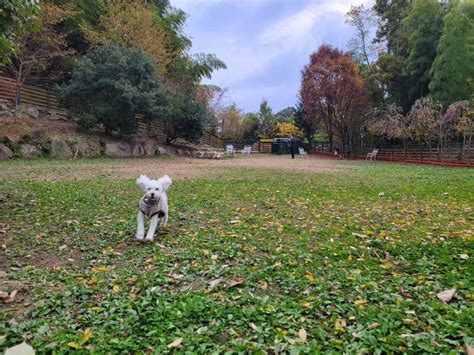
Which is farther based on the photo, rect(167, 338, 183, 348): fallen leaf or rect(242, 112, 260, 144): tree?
rect(242, 112, 260, 144): tree

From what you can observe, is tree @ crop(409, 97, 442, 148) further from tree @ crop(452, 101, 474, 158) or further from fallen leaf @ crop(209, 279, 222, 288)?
fallen leaf @ crop(209, 279, 222, 288)

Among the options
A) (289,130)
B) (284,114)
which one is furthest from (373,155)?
(284,114)

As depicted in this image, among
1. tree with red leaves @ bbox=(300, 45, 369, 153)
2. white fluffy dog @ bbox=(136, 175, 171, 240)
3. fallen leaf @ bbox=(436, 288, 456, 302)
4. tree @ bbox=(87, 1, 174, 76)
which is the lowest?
fallen leaf @ bbox=(436, 288, 456, 302)

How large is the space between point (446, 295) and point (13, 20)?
484 centimetres

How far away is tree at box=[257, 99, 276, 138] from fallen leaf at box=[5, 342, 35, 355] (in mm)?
38248

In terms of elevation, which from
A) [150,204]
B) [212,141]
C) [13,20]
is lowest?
[150,204]

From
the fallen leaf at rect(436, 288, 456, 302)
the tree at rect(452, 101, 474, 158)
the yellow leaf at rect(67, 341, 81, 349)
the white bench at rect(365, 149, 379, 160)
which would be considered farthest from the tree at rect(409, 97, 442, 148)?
the yellow leaf at rect(67, 341, 81, 349)

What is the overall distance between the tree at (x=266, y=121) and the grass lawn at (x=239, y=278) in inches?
1379

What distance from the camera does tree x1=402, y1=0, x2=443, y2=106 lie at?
716 inches

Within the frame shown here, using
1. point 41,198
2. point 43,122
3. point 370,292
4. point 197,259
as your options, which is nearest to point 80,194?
point 41,198

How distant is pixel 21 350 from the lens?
1680mm

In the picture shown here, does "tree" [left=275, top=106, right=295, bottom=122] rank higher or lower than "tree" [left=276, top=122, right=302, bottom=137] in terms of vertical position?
higher

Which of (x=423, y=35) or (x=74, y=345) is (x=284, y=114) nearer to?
(x=423, y=35)

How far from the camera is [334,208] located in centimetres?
500
